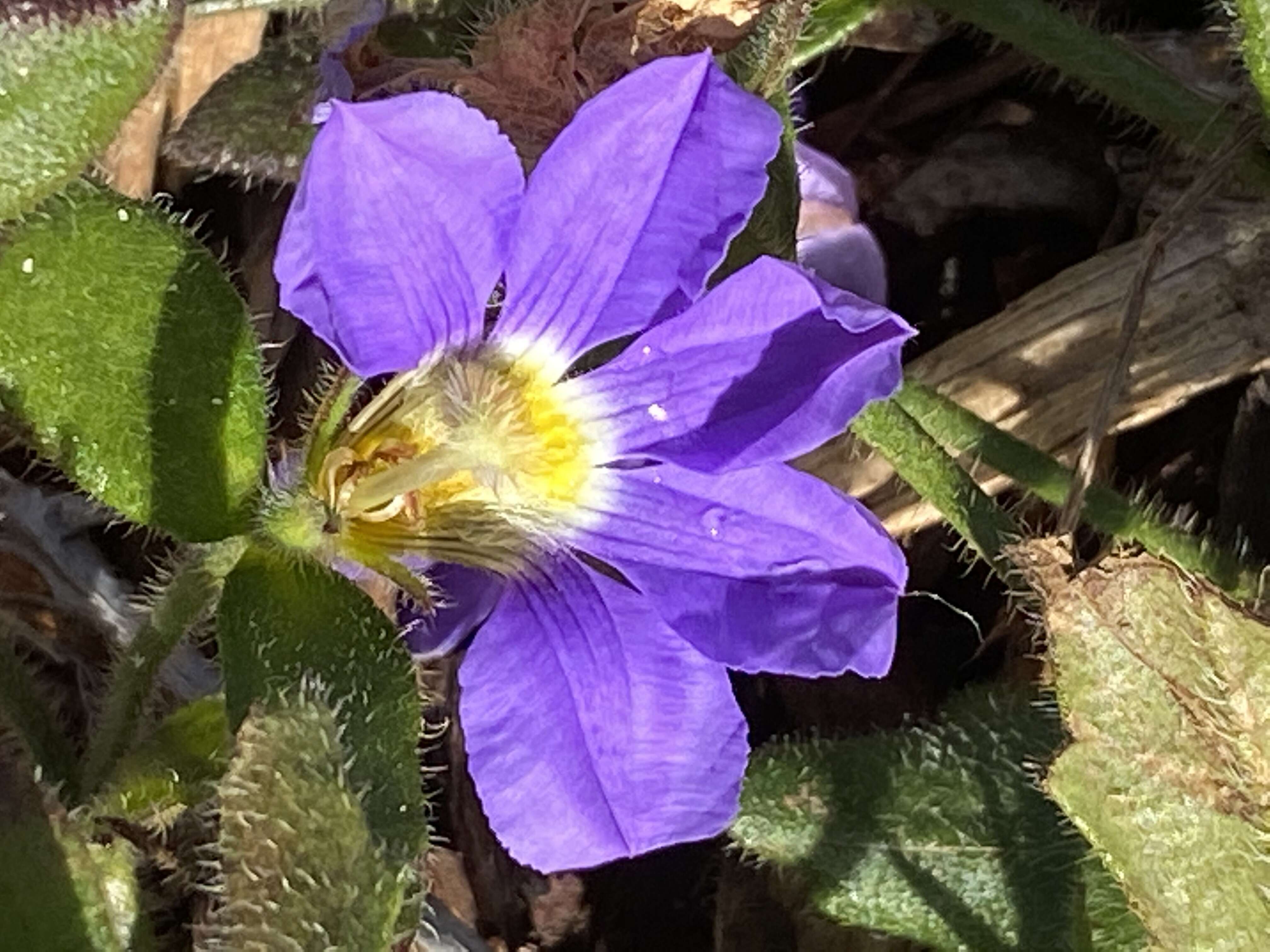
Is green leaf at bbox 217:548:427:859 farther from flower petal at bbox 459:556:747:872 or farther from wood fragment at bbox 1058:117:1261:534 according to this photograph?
wood fragment at bbox 1058:117:1261:534

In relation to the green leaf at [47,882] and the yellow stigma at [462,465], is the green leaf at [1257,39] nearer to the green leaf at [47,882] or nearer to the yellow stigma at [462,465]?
the yellow stigma at [462,465]

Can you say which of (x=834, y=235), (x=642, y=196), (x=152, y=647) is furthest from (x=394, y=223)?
(x=834, y=235)

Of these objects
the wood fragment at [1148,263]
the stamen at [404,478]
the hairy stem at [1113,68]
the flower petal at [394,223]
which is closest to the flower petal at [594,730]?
the stamen at [404,478]

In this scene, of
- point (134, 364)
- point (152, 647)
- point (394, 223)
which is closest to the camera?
point (394, 223)

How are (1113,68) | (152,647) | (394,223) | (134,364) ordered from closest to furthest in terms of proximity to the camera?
(394,223)
(134,364)
(152,647)
(1113,68)

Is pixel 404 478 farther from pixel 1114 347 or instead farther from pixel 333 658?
pixel 1114 347

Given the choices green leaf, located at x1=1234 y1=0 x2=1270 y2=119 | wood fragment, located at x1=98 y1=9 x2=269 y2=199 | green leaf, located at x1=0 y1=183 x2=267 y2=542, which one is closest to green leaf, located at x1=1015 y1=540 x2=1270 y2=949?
green leaf, located at x1=1234 y1=0 x2=1270 y2=119

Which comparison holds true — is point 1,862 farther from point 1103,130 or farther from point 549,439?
point 1103,130
